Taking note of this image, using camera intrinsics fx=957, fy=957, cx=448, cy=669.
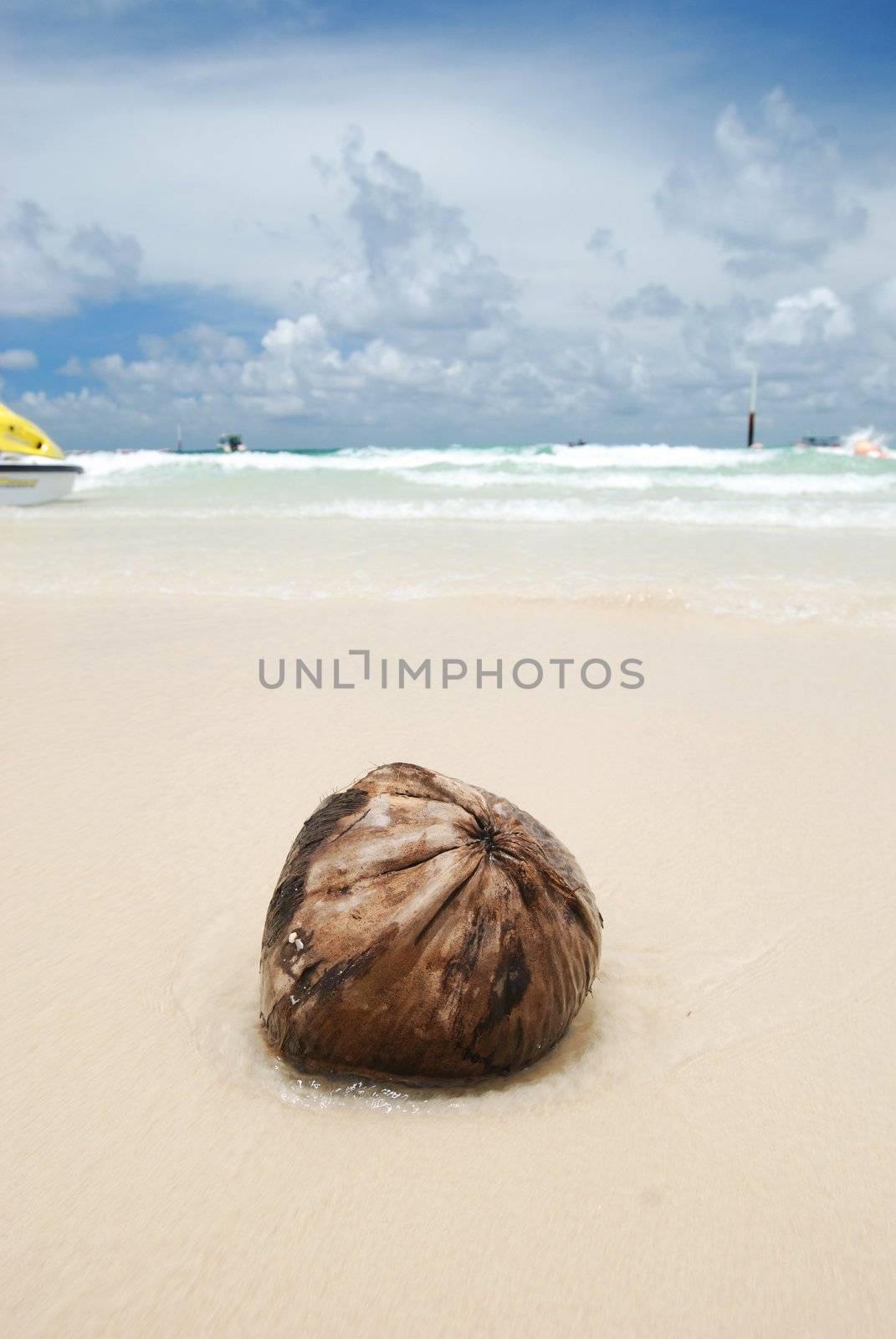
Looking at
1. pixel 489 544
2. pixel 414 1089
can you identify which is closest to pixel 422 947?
pixel 414 1089

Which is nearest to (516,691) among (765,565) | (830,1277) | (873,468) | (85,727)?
(85,727)

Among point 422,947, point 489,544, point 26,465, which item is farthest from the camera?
point 26,465

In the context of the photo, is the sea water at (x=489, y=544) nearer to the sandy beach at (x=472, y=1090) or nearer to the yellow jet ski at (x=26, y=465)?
the yellow jet ski at (x=26, y=465)

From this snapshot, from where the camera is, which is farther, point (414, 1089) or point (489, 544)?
point (489, 544)

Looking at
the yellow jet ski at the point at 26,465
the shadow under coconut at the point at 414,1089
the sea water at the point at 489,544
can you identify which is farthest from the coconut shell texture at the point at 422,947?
the yellow jet ski at the point at 26,465

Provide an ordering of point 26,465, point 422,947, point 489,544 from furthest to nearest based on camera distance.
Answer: point 26,465 < point 489,544 < point 422,947

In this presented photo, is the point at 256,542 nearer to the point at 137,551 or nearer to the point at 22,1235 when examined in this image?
the point at 137,551

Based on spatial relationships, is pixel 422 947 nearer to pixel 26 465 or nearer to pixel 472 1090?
pixel 472 1090
